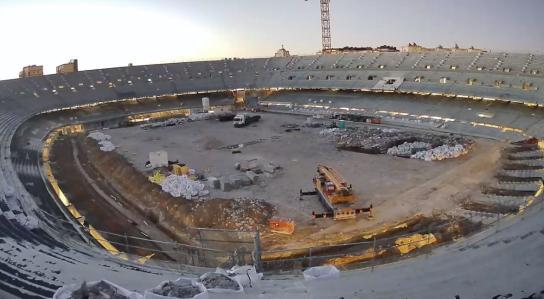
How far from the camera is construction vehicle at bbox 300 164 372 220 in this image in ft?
63.2

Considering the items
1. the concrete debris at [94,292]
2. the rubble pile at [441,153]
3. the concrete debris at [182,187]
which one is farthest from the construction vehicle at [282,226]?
the rubble pile at [441,153]

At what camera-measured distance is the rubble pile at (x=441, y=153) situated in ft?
93.1

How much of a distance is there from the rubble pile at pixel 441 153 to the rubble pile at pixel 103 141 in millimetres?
23732

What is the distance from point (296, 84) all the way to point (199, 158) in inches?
1275

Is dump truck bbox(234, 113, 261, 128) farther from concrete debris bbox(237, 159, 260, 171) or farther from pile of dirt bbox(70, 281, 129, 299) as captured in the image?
pile of dirt bbox(70, 281, 129, 299)

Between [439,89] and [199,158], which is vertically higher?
[439,89]

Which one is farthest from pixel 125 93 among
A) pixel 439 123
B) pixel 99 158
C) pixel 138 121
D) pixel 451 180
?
pixel 451 180

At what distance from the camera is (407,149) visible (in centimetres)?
3016

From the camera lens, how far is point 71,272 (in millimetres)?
10648

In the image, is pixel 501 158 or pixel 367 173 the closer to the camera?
pixel 367 173

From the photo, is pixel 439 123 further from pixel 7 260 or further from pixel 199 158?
pixel 7 260

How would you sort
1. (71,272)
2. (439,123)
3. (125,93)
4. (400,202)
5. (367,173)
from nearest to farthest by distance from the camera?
(71,272), (400,202), (367,173), (439,123), (125,93)

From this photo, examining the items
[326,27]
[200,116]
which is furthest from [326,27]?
[200,116]

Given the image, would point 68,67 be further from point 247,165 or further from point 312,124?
point 247,165
